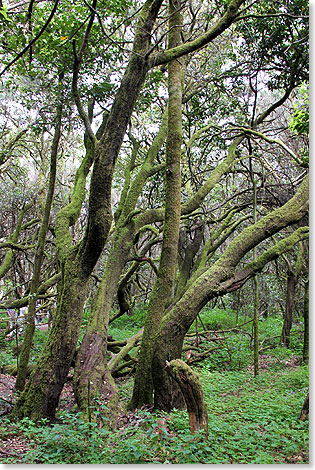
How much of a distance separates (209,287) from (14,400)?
134 inches

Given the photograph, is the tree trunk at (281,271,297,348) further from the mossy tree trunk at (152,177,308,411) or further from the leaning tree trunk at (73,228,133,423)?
the leaning tree trunk at (73,228,133,423)

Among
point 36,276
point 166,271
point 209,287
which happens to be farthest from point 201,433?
point 36,276

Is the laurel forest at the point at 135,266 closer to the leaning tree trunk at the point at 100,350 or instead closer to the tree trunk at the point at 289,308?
the leaning tree trunk at the point at 100,350

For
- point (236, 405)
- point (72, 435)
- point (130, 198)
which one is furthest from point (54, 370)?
point (130, 198)

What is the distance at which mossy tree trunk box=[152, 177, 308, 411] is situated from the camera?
4684mm

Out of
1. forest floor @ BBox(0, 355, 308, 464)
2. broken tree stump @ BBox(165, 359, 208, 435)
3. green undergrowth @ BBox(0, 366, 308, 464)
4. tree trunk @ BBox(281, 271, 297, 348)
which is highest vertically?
tree trunk @ BBox(281, 271, 297, 348)

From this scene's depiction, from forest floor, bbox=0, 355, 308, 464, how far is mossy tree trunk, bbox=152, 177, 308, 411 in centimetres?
57

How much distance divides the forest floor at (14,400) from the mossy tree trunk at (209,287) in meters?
0.57

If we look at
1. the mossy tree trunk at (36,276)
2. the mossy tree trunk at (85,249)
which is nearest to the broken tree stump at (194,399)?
the mossy tree trunk at (85,249)

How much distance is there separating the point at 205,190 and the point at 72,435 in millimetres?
4354

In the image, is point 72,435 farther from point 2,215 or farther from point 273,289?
point 273,289

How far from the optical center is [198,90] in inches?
316

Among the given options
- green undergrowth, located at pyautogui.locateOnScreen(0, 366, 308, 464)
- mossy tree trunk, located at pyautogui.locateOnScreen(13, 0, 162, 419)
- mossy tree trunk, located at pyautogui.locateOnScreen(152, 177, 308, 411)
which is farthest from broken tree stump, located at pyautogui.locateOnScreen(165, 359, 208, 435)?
mossy tree trunk, located at pyautogui.locateOnScreen(13, 0, 162, 419)

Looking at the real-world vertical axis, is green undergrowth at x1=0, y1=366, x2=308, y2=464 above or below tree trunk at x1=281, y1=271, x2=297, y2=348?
below
